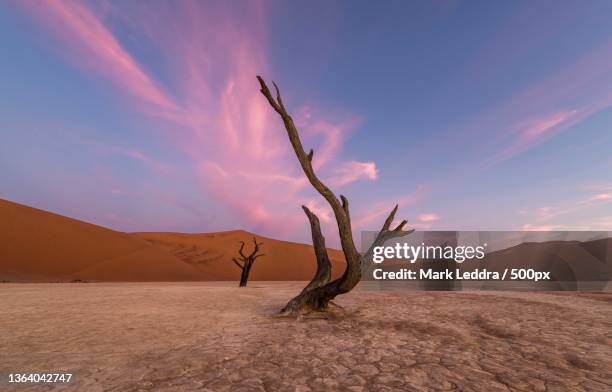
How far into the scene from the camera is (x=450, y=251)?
19.3 metres

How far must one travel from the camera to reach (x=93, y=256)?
3566 cm

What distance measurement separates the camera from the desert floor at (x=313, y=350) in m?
3.88

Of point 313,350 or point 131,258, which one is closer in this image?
point 313,350

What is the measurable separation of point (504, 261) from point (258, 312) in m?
27.6

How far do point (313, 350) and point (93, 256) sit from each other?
125ft

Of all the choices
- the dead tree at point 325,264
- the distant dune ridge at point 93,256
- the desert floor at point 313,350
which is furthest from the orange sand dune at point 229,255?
the desert floor at point 313,350

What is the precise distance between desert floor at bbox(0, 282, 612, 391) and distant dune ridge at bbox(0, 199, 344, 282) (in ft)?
87.0

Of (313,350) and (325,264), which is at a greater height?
(325,264)

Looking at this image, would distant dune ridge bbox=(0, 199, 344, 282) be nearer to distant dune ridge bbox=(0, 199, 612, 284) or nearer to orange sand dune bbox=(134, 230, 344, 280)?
distant dune ridge bbox=(0, 199, 612, 284)

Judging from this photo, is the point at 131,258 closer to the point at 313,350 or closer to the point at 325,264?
the point at 325,264

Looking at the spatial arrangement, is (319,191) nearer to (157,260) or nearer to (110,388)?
(110,388)

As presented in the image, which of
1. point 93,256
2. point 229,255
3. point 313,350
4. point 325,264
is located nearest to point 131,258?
point 93,256

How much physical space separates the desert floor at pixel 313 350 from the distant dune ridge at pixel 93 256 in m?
26.5

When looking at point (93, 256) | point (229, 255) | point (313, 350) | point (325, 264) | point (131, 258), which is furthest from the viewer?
point (229, 255)
